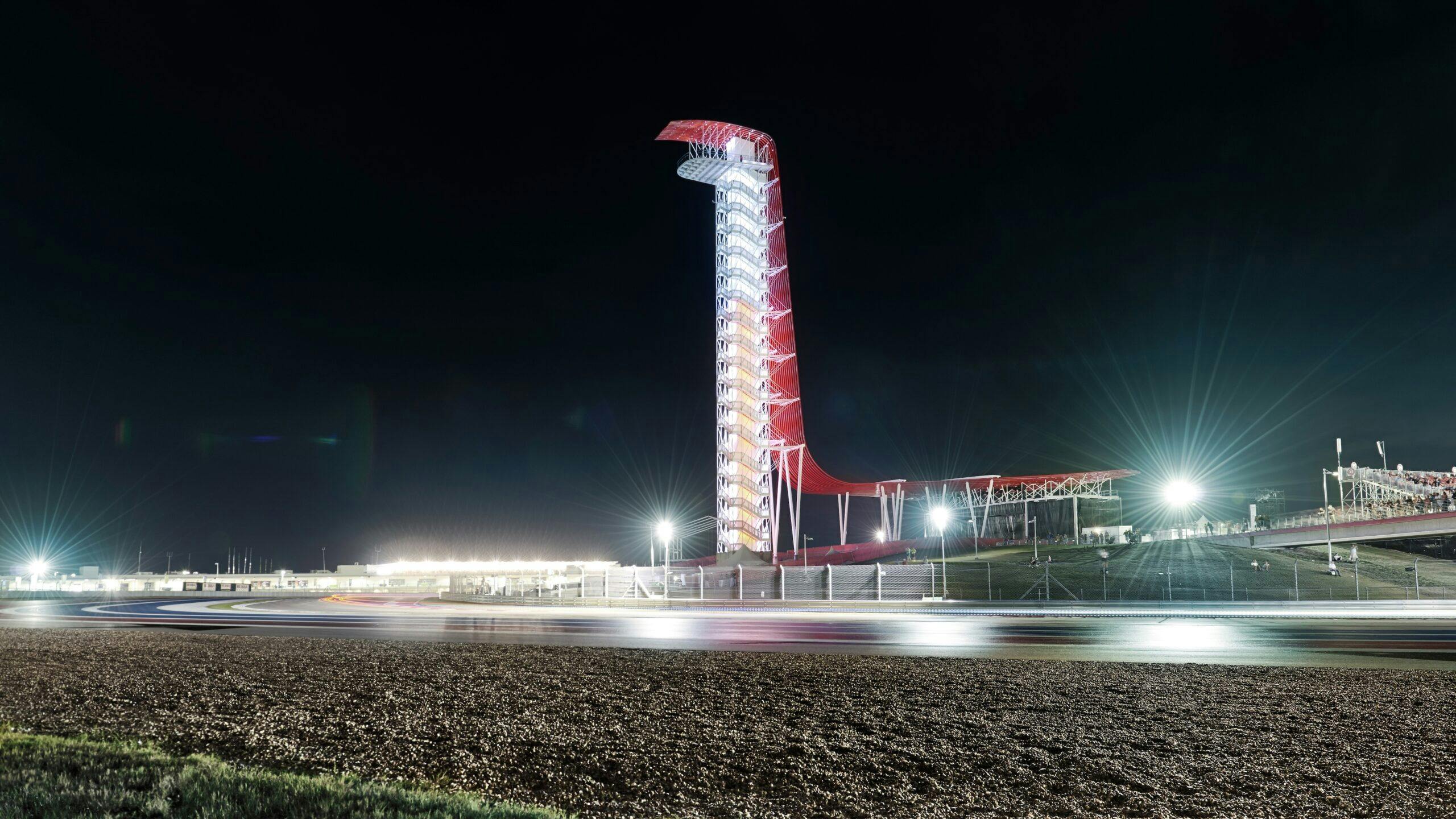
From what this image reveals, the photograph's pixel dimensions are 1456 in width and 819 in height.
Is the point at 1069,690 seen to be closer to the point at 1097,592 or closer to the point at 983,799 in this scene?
the point at 983,799

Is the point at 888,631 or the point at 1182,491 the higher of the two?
the point at 1182,491

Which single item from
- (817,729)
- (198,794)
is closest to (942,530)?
(817,729)

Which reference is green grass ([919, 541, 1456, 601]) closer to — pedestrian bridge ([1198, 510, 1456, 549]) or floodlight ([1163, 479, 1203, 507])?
pedestrian bridge ([1198, 510, 1456, 549])

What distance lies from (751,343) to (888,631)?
64300 millimetres

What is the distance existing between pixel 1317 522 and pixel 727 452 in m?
46.7

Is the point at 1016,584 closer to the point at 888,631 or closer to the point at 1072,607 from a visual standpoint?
the point at 1072,607

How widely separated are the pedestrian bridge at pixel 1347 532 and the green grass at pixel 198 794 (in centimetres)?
5808

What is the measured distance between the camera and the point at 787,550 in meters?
105

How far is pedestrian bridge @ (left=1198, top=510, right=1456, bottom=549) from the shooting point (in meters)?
54.7

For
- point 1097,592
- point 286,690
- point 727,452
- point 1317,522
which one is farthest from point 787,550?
point 286,690

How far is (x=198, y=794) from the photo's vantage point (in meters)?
6.86

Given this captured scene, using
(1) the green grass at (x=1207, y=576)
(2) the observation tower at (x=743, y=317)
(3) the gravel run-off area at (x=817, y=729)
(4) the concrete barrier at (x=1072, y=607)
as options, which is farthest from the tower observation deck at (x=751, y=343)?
(3) the gravel run-off area at (x=817, y=729)

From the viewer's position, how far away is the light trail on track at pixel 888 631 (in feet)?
57.6

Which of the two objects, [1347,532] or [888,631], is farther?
[1347,532]
